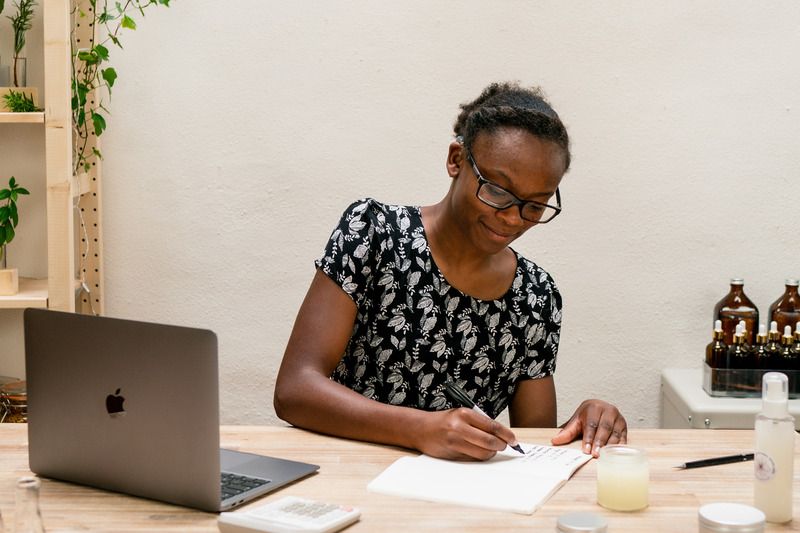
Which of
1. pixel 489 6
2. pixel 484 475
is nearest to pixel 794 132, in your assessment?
pixel 489 6

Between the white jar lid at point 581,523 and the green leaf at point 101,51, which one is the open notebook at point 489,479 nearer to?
the white jar lid at point 581,523

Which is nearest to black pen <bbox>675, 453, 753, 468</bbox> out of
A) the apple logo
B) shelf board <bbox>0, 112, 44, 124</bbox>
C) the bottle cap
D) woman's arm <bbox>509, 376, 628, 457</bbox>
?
woman's arm <bbox>509, 376, 628, 457</bbox>

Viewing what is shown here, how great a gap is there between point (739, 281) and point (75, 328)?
1789 mm

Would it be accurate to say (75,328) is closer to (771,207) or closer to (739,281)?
(739,281)

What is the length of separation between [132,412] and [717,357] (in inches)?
62.9

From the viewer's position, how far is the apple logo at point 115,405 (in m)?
1.06

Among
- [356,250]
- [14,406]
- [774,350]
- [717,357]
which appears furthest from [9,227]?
[774,350]

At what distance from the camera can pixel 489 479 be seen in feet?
3.78

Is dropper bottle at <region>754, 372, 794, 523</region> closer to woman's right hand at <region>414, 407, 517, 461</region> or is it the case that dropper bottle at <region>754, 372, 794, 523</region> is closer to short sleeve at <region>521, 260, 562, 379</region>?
woman's right hand at <region>414, 407, 517, 461</region>

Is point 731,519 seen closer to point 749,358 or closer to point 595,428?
point 595,428

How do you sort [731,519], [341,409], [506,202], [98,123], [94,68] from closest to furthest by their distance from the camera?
1. [731,519]
2. [341,409]
3. [506,202]
4. [98,123]
5. [94,68]

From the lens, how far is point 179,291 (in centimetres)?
254

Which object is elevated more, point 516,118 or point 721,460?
point 516,118

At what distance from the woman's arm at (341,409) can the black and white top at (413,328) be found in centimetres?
9
